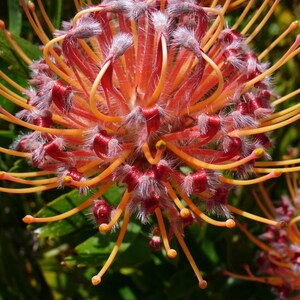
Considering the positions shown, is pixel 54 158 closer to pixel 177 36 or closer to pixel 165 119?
pixel 165 119

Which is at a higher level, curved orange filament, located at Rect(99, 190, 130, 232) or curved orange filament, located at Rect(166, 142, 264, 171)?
curved orange filament, located at Rect(166, 142, 264, 171)

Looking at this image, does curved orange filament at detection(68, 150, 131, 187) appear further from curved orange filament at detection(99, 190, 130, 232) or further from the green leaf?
the green leaf

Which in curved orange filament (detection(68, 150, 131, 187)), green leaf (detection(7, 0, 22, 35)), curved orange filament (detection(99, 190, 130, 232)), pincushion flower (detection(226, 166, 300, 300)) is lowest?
pincushion flower (detection(226, 166, 300, 300))

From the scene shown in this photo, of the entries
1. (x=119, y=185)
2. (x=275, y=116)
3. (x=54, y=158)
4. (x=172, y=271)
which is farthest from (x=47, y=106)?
(x=172, y=271)

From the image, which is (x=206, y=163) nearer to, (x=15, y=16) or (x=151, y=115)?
(x=151, y=115)

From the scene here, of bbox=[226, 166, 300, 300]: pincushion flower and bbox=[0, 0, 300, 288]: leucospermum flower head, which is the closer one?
bbox=[0, 0, 300, 288]: leucospermum flower head

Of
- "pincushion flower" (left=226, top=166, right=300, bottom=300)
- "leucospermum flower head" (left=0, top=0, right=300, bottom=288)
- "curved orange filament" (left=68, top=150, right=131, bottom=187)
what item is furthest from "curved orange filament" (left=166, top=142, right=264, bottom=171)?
"pincushion flower" (left=226, top=166, right=300, bottom=300)

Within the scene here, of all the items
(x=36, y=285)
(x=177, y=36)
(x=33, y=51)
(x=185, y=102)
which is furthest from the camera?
(x=36, y=285)

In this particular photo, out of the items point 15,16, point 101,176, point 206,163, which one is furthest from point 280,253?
point 15,16
